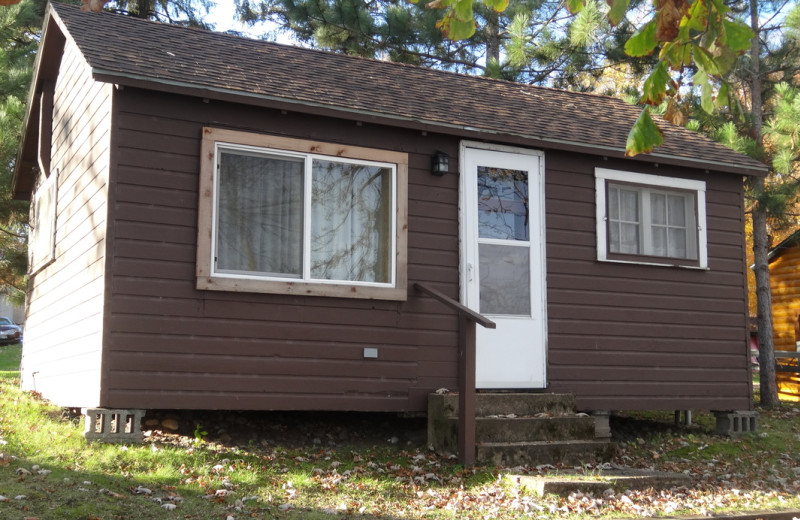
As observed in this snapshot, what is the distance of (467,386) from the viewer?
7.54m

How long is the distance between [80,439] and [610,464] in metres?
4.66

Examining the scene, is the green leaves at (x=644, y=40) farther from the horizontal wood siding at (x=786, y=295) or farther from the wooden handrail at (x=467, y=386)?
the horizontal wood siding at (x=786, y=295)

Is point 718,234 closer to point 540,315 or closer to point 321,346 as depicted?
point 540,315

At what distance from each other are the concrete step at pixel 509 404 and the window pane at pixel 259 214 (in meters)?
1.84

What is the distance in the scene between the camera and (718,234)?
403 inches

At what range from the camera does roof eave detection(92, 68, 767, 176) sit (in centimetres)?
745

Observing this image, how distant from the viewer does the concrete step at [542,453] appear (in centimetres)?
753

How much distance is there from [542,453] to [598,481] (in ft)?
3.07

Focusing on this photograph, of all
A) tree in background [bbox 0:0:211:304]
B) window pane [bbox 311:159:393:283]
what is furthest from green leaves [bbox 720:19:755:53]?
tree in background [bbox 0:0:211:304]

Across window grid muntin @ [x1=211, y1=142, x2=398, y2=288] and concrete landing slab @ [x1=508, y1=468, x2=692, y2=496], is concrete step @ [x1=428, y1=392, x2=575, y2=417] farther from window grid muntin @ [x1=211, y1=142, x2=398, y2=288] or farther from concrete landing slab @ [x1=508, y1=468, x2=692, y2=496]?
window grid muntin @ [x1=211, y1=142, x2=398, y2=288]

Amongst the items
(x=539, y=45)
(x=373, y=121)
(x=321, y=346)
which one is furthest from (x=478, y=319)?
(x=539, y=45)

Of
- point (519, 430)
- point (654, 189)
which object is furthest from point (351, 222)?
point (654, 189)

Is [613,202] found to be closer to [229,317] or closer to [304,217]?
[304,217]

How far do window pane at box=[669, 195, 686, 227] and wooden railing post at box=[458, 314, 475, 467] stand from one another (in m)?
3.60
